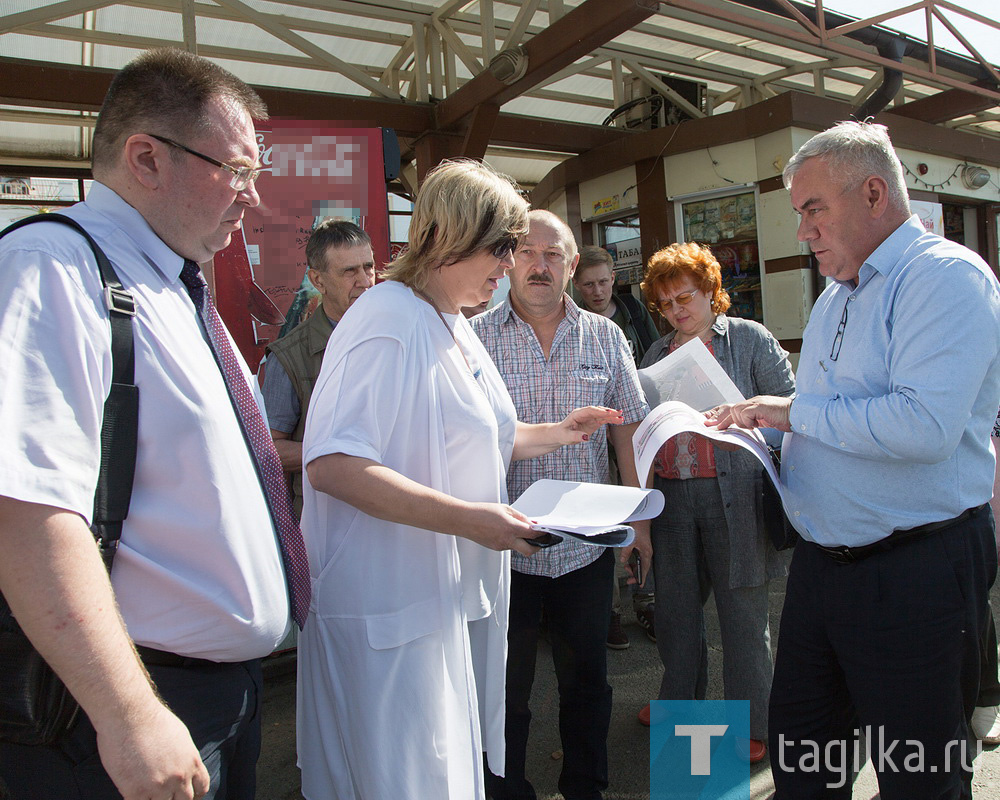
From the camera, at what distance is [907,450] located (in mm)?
1629

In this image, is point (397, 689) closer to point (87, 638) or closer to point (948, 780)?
point (87, 638)

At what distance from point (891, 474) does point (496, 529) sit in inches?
41.0

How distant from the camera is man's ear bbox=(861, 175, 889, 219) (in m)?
1.83

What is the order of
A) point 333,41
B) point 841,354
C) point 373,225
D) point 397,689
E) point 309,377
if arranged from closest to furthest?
1. point 397,689
2. point 841,354
3. point 309,377
4. point 373,225
5. point 333,41

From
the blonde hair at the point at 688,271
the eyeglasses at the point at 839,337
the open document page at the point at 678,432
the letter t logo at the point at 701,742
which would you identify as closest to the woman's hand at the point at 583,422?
the open document page at the point at 678,432

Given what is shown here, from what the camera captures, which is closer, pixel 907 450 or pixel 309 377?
pixel 907 450

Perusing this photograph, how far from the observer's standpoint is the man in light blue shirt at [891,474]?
1.64 meters

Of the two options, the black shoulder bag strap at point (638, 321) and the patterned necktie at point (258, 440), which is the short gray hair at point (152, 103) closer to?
the patterned necktie at point (258, 440)

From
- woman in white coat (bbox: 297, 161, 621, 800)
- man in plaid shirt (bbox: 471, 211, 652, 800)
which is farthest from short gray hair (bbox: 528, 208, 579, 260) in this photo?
woman in white coat (bbox: 297, 161, 621, 800)

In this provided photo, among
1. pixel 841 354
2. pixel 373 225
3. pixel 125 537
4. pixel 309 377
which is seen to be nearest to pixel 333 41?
pixel 373 225

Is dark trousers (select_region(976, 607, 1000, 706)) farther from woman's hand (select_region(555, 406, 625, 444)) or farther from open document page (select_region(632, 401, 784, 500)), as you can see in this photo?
woman's hand (select_region(555, 406, 625, 444))

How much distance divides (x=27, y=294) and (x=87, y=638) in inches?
18.0

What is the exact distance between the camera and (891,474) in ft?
5.75

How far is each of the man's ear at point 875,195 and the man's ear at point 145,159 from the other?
1.67m
